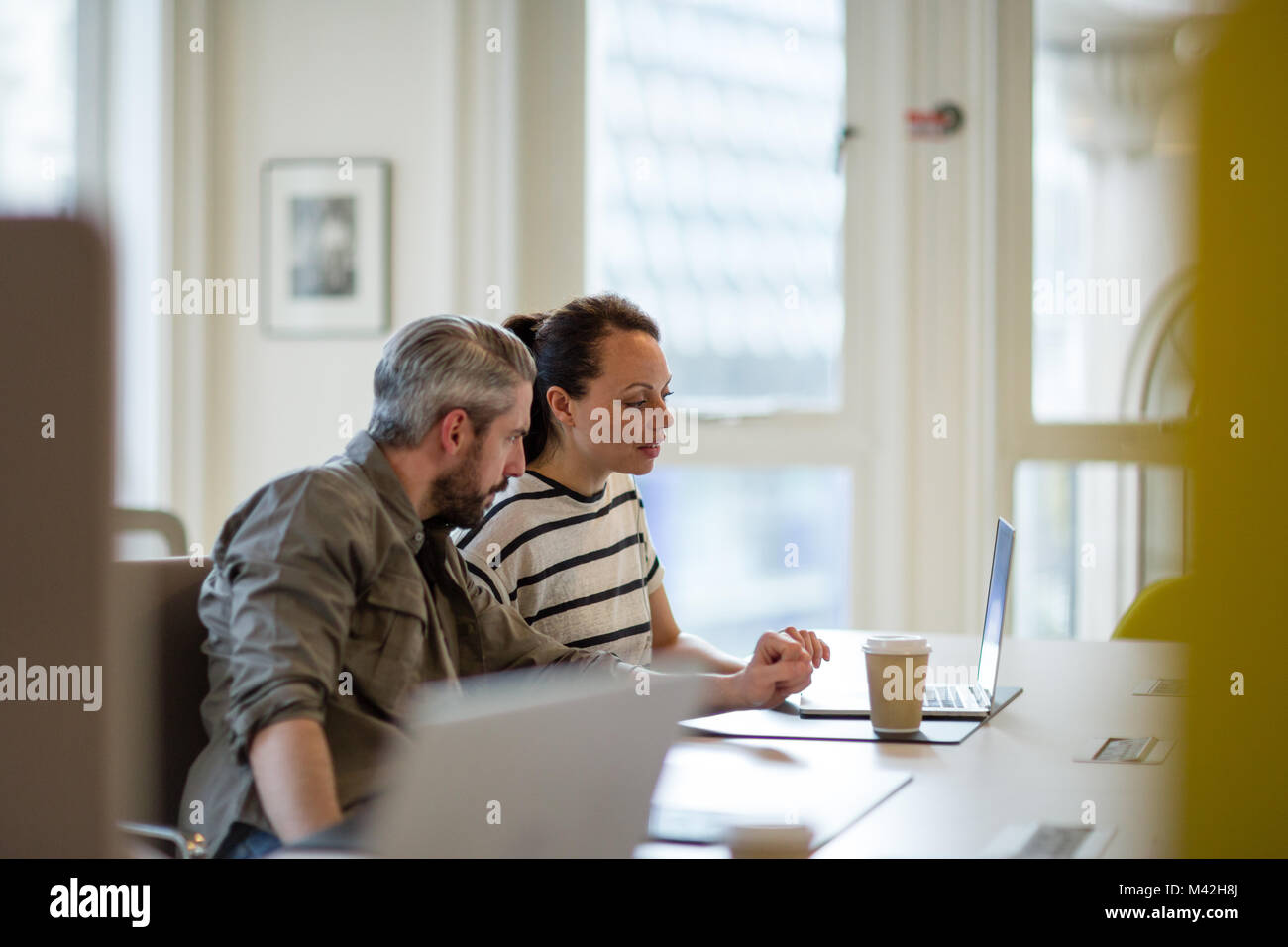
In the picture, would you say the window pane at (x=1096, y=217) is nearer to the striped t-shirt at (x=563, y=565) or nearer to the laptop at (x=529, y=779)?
the striped t-shirt at (x=563, y=565)

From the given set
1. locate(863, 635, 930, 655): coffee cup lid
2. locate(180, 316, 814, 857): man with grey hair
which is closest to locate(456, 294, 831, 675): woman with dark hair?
locate(180, 316, 814, 857): man with grey hair

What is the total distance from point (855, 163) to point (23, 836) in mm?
3074

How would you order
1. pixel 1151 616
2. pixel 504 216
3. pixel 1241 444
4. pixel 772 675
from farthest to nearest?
pixel 504 216, pixel 1151 616, pixel 772 675, pixel 1241 444

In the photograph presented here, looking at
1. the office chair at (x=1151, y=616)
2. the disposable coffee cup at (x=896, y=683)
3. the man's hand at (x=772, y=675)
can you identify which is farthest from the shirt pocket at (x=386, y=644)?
the office chair at (x=1151, y=616)

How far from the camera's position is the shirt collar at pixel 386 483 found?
1.26 m

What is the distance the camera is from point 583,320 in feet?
5.67

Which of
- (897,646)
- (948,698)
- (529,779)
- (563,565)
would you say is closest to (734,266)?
(563,565)

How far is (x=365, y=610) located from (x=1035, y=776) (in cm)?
69

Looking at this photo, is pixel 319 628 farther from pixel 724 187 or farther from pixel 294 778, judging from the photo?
pixel 724 187

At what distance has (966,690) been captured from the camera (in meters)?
1.63

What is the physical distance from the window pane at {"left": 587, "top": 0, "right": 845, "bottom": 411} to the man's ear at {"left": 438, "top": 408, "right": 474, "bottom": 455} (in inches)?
80.5

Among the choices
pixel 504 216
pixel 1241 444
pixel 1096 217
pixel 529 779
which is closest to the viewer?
pixel 1241 444

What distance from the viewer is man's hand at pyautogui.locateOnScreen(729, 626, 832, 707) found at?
4.75 ft

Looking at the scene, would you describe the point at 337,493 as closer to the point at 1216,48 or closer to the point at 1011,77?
the point at 1216,48
